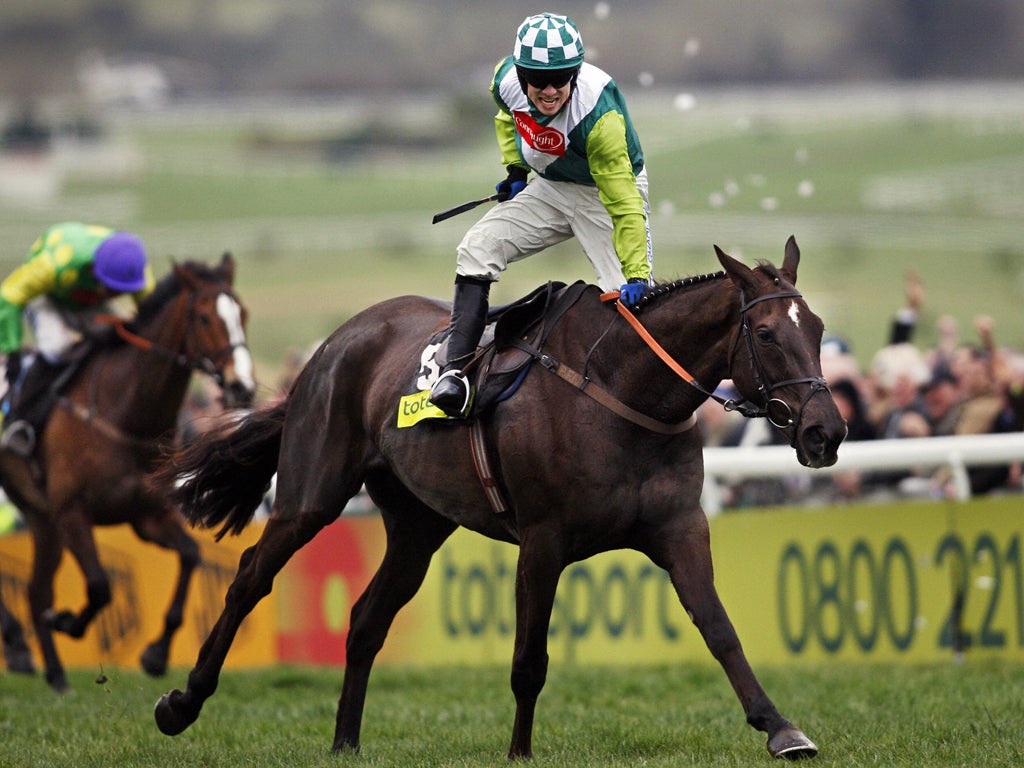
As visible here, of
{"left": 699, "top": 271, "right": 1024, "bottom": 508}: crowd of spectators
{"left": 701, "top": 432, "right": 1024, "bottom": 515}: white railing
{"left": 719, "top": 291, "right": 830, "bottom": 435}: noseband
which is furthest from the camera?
{"left": 699, "top": 271, "right": 1024, "bottom": 508}: crowd of spectators

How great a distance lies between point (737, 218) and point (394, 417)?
19445 millimetres

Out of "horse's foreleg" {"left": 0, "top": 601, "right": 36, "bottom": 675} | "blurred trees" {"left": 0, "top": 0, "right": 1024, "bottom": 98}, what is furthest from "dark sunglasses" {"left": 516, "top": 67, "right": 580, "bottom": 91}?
"blurred trees" {"left": 0, "top": 0, "right": 1024, "bottom": 98}

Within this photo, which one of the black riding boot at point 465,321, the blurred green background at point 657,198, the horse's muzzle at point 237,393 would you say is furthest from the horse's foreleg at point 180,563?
the blurred green background at point 657,198

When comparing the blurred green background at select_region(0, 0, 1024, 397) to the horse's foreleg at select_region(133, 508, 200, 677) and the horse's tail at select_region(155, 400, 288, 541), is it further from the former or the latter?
the horse's tail at select_region(155, 400, 288, 541)

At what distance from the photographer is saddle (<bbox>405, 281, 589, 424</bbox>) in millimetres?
5359

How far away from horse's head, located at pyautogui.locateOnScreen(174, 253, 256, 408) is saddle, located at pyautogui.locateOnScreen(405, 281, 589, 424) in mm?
2758

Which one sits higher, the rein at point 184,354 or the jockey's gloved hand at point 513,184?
the jockey's gloved hand at point 513,184

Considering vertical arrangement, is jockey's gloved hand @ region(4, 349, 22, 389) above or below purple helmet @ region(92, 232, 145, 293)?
below

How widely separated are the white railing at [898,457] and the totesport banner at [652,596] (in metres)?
0.22

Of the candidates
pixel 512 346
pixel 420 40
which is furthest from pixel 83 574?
pixel 420 40

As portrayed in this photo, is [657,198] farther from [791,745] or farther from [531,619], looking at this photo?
[791,745]

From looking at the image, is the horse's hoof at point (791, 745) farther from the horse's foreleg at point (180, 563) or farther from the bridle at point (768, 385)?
the horse's foreleg at point (180, 563)

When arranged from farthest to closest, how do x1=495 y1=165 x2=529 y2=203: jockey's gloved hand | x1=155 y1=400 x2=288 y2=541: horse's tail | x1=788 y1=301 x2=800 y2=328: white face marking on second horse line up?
x1=155 y1=400 x2=288 y2=541: horse's tail
x1=495 y1=165 x2=529 y2=203: jockey's gloved hand
x1=788 y1=301 x2=800 y2=328: white face marking on second horse

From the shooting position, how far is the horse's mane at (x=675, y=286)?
201 inches
